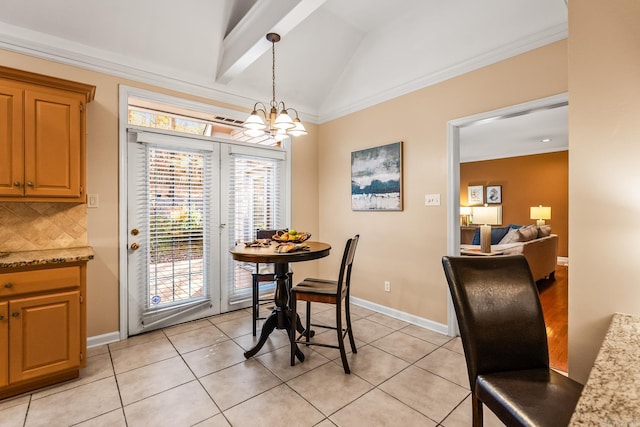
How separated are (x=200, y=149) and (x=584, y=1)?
3.24 meters

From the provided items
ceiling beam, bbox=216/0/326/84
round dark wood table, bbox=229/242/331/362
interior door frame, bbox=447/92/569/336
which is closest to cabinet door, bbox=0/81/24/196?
round dark wood table, bbox=229/242/331/362

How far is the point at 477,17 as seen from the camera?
8.70 ft

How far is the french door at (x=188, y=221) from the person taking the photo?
3023 millimetres

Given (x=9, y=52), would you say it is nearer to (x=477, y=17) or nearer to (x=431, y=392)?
(x=477, y=17)

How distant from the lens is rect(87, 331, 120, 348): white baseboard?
2.77 m

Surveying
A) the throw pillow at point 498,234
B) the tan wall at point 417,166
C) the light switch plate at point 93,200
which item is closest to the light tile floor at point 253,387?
the tan wall at point 417,166

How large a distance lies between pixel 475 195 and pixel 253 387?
8044mm

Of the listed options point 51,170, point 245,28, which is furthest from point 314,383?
point 245,28

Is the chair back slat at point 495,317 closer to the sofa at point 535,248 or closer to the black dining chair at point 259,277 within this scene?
the black dining chair at point 259,277

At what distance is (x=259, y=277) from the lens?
3.07m

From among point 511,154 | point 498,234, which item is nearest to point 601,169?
point 498,234

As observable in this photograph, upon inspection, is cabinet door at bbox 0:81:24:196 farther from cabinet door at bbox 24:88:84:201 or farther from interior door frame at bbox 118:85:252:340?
interior door frame at bbox 118:85:252:340

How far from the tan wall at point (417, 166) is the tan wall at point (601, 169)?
1144mm

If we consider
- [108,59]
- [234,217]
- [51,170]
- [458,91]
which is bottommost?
[234,217]
